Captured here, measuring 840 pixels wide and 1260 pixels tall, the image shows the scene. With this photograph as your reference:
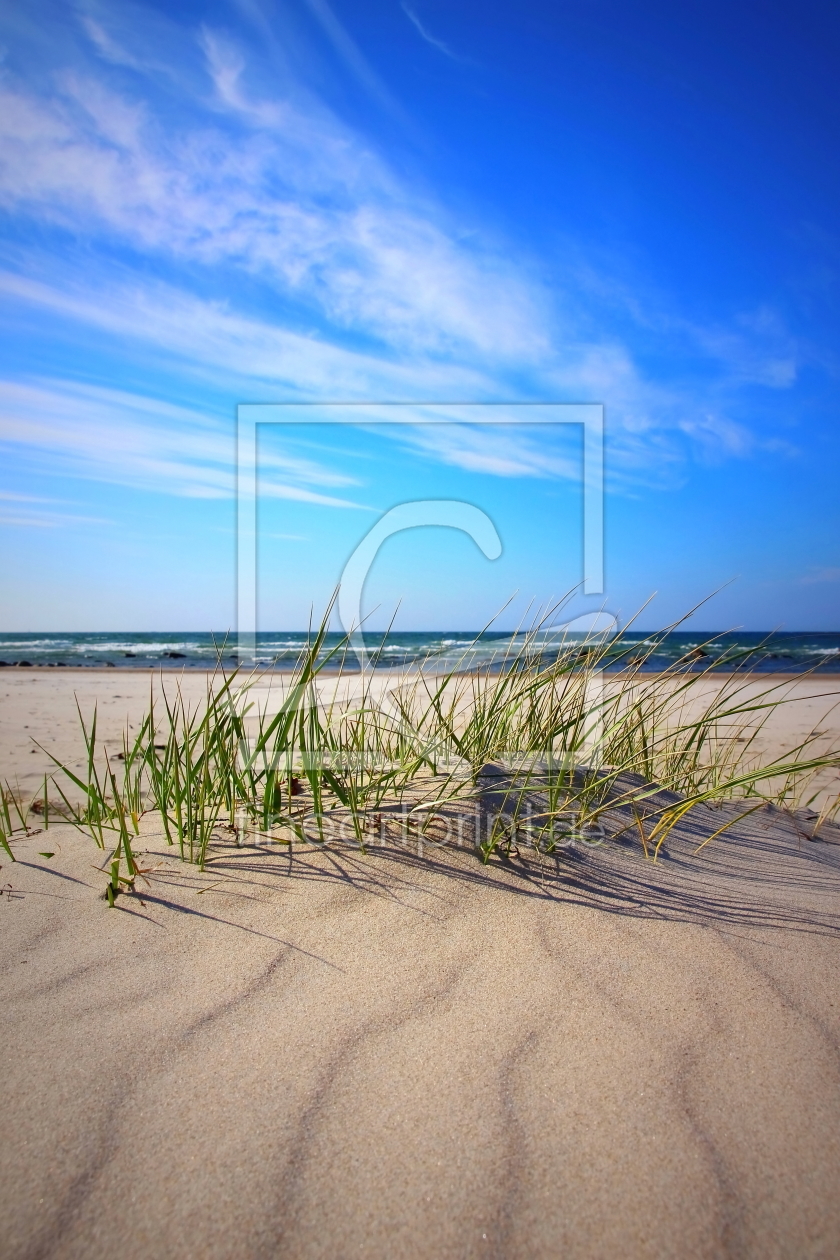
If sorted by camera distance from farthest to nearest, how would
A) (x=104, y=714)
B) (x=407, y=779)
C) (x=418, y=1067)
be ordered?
(x=104, y=714) < (x=407, y=779) < (x=418, y=1067)

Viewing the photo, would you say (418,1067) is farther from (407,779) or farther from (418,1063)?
(407,779)

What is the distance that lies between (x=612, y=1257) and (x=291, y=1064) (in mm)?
599

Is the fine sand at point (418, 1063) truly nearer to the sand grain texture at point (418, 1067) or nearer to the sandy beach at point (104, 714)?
the sand grain texture at point (418, 1067)

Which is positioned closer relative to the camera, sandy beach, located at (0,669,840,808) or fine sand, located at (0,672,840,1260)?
fine sand, located at (0,672,840,1260)

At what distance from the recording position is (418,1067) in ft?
4.17

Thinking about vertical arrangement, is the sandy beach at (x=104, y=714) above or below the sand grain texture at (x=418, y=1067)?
below

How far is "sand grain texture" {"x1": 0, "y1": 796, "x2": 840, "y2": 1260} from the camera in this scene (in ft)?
3.27

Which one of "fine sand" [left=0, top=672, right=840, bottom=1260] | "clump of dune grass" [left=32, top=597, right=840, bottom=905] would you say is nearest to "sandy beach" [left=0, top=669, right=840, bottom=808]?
"clump of dune grass" [left=32, top=597, right=840, bottom=905]

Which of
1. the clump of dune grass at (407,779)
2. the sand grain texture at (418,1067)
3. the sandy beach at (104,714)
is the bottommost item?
the sandy beach at (104,714)

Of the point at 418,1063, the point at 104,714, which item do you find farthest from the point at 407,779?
the point at 104,714

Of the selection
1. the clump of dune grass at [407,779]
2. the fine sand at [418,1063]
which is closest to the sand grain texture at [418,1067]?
the fine sand at [418,1063]

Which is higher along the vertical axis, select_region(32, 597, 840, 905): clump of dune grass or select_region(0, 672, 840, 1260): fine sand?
select_region(32, 597, 840, 905): clump of dune grass

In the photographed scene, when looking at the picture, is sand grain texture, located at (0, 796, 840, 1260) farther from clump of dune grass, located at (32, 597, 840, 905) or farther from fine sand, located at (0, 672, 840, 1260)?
clump of dune grass, located at (32, 597, 840, 905)

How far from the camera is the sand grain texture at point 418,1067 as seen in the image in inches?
39.3
